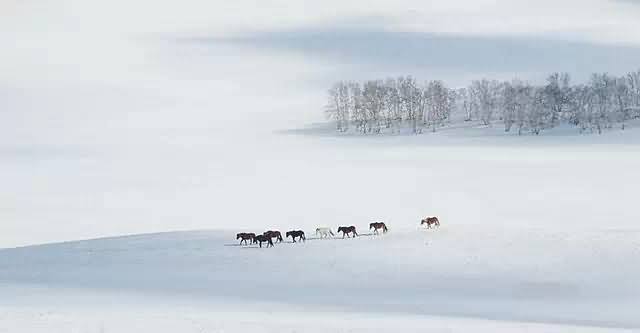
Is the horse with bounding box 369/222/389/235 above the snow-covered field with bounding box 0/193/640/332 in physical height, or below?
above

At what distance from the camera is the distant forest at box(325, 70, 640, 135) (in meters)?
79.4

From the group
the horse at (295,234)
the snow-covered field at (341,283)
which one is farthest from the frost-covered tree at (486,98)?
the snow-covered field at (341,283)

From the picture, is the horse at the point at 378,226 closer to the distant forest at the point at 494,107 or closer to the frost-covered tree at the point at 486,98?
the distant forest at the point at 494,107

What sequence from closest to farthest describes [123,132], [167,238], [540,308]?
[540,308] < [167,238] < [123,132]

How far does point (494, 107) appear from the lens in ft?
285

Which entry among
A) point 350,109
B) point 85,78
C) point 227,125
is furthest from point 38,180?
point 85,78

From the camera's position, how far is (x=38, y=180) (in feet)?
165

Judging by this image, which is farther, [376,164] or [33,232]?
[376,164]

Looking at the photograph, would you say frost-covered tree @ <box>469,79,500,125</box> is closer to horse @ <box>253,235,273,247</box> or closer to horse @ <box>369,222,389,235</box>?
horse @ <box>369,222,389,235</box>

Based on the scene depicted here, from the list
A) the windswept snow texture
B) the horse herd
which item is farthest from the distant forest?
the windswept snow texture

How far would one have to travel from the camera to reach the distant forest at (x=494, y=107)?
7944 cm

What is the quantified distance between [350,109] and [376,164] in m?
45.2

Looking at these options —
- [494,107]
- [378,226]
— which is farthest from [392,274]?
[494,107]

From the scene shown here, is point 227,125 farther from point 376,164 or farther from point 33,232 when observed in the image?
point 33,232
